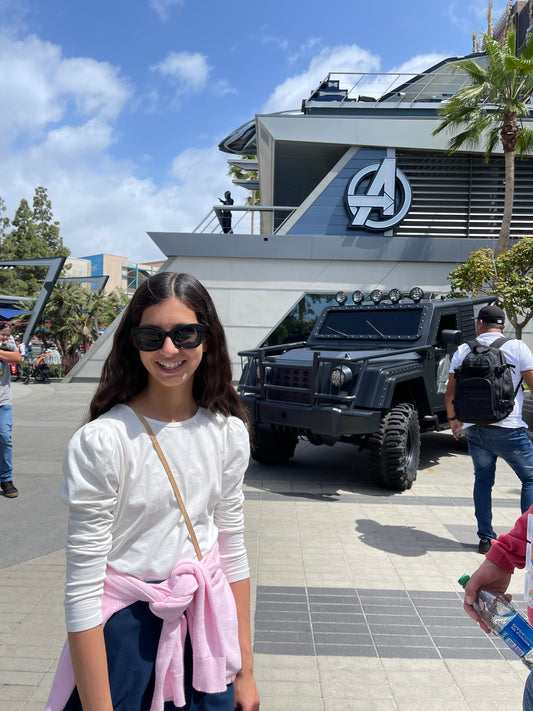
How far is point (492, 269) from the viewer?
14.7 meters

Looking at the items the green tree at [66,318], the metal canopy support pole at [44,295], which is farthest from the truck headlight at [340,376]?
the green tree at [66,318]

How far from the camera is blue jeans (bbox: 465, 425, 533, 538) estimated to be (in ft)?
13.9

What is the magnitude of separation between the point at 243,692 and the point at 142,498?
62cm

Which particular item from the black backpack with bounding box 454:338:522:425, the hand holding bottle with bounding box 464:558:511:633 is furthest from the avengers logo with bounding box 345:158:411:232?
the hand holding bottle with bounding box 464:558:511:633

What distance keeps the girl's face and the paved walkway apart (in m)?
1.77

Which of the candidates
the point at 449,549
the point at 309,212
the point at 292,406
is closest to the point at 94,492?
the point at 449,549

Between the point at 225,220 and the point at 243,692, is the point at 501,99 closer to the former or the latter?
the point at 225,220

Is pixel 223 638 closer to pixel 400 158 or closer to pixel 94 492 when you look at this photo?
pixel 94 492

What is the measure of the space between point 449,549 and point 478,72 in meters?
14.5

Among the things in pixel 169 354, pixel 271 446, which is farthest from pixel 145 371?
pixel 271 446

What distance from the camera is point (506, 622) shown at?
4.67 feet

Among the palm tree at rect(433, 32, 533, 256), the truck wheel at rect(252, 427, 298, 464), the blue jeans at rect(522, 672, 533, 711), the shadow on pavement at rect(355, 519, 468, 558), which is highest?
the palm tree at rect(433, 32, 533, 256)

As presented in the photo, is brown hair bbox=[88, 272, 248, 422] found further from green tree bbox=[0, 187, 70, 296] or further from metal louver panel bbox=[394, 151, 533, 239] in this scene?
green tree bbox=[0, 187, 70, 296]

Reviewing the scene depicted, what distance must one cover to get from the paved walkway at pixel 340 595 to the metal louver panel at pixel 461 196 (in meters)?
14.4
